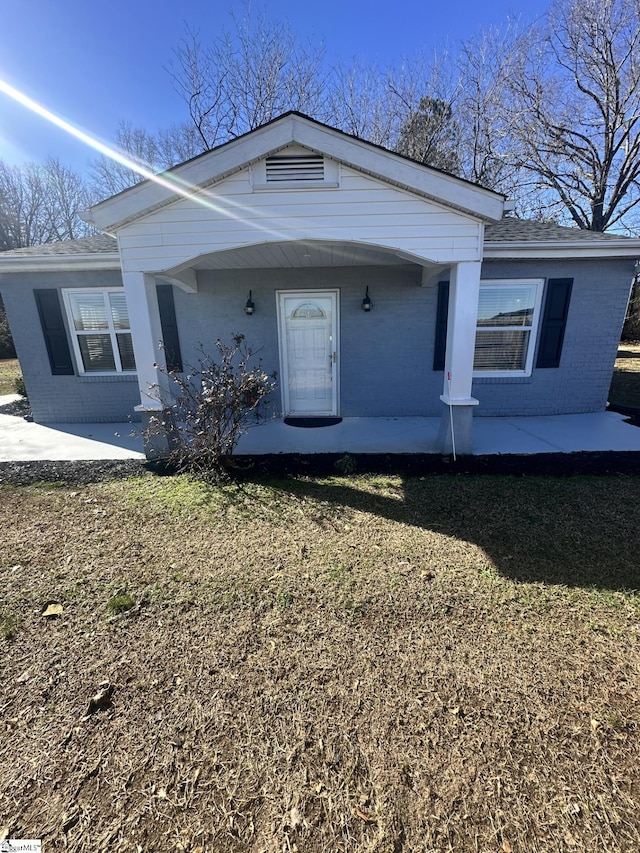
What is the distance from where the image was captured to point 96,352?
23.2ft

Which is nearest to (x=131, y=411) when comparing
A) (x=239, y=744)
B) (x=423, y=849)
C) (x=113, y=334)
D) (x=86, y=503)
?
(x=113, y=334)

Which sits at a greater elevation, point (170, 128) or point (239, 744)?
point (170, 128)

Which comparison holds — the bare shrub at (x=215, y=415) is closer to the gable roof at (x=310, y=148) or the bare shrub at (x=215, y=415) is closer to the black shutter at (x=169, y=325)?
the gable roof at (x=310, y=148)

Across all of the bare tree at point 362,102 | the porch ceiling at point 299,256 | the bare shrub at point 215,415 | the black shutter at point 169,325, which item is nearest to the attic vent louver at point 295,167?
the porch ceiling at point 299,256

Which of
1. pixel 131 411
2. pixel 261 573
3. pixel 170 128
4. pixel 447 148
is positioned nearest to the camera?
pixel 261 573

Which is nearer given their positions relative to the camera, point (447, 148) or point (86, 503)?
point (86, 503)

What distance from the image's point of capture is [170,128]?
57.3ft

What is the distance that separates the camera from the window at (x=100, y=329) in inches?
269

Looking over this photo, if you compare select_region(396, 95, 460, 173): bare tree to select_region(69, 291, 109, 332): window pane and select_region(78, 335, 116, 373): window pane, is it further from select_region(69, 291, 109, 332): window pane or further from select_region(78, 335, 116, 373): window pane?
select_region(78, 335, 116, 373): window pane

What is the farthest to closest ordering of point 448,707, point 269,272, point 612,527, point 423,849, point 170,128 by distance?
point 170,128
point 269,272
point 612,527
point 448,707
point 423,849

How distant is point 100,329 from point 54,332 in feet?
2.53

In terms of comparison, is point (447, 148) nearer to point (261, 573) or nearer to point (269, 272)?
point (269, 272)

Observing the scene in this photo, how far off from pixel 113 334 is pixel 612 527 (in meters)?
7.69

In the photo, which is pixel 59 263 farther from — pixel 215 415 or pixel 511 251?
pixel 511 251
